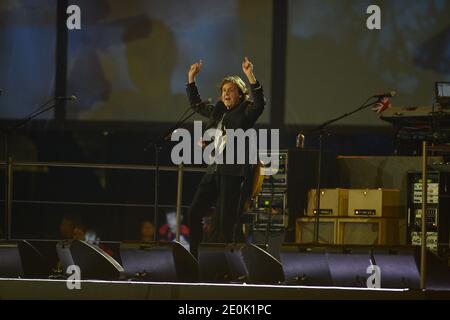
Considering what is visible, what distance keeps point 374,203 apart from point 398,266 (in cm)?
268

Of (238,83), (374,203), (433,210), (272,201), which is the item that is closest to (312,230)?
(272,201)

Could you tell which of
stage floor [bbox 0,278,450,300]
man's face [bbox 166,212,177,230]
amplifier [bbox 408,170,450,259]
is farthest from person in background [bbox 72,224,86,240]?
stage floor [bbox 0,278,450,300]

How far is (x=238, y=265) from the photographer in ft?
22.8

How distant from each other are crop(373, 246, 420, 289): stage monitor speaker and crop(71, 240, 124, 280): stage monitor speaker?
1.58 m

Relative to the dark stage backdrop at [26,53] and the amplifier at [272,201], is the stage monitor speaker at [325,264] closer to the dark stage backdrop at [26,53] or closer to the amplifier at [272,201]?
the amplifier at [272,201]

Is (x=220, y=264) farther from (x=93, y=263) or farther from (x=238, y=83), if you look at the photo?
(x=238, y=83)

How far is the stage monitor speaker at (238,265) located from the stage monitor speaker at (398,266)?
750 millimetres

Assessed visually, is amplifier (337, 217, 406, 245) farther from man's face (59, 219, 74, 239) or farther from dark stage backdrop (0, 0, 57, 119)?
dark stage backdrop (0, 0, 57, 119)

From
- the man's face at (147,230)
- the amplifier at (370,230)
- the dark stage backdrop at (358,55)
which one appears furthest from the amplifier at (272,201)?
the dark stage backdrop at (358,55)

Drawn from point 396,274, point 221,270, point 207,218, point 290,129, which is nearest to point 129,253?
point 221,270

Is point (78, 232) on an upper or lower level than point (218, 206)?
lower

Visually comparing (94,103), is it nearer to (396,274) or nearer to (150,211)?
(150,211)

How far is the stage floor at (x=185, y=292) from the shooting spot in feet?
18.8

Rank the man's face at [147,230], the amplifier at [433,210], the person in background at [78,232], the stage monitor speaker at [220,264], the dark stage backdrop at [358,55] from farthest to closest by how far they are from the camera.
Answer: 1. the dark stage backdrop at [358,55]
2. the man's face at [147,230]
3. the person in background at [78,232]
4. the amplifier at [433,210]
5. the stage monitor speaker at [220,264]
